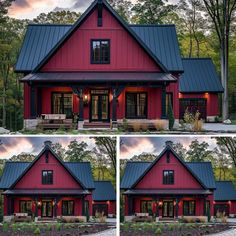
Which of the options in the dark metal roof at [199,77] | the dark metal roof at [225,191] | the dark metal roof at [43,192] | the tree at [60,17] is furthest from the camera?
the tree at [60,17]

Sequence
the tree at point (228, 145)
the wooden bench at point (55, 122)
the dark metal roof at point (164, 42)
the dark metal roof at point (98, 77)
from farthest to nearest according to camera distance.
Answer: the dark metal roof at point (164, 42) → the dark metal roof at point (98, 77) → the wooden bench at point (55, 122) → the tree at point (228, 145)

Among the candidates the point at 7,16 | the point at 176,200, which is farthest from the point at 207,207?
the point at 7,16

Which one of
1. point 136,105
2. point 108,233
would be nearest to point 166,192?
point 108,233

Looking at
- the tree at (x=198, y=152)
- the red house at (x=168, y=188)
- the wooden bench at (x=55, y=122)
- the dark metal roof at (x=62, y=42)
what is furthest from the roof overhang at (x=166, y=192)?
the dark metal roof at (x=62, y=42)

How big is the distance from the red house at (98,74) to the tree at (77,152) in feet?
26.2

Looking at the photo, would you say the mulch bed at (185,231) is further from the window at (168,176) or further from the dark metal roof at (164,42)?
the dark metal roof at (164,42)

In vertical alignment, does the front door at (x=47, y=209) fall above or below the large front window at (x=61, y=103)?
below

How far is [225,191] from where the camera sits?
569 inches

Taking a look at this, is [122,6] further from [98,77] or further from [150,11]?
[98,77]

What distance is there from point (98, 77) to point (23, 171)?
949 centimetres

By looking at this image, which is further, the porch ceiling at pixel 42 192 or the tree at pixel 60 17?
the tree at pixel 60 17

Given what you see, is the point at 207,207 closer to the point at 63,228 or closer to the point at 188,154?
the point at 188,154

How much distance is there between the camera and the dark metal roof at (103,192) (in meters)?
14.3

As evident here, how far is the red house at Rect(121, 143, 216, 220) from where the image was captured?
1414 centimetres
